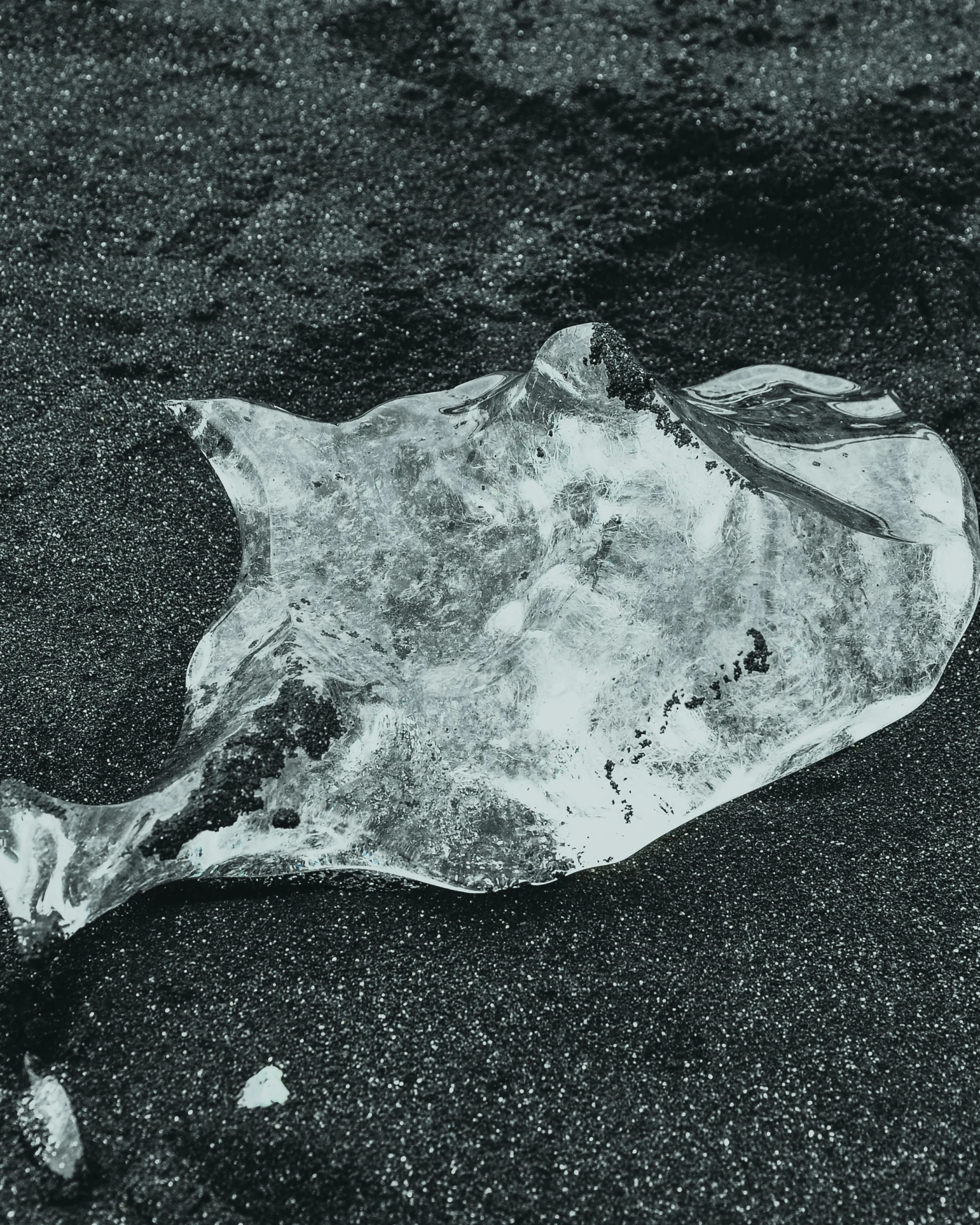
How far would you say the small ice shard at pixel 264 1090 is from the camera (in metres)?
1.62

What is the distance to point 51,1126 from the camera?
62.6 inches

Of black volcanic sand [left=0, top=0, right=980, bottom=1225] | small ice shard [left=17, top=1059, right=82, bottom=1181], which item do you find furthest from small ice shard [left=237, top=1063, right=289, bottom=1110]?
small ice shard [left=17, top=1059, right=82, bottom=1181]

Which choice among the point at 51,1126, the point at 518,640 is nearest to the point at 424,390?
the point at 518,640

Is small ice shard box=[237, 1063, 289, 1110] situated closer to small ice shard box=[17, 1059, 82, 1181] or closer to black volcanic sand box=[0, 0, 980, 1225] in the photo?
black volcanic sand box=[0, 0, 980, 1225]

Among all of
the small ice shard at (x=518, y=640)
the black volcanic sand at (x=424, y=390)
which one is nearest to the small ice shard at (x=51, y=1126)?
the black volcanic sand at (x=424, y=390)

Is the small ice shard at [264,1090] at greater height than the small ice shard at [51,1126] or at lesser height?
greater

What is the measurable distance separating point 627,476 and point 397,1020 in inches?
43.4

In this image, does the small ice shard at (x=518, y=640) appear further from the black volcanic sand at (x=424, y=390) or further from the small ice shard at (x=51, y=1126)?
the small ice shard at (x=51, y=1126)

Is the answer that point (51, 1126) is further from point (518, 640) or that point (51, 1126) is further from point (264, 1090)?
point (518, 640)

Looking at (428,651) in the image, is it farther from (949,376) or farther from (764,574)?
(949,376)

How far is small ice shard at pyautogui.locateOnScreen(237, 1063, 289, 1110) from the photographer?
5.30 ft

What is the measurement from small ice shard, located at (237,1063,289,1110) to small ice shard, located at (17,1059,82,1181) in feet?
0.84

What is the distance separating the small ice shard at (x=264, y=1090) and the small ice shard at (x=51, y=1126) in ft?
0.84

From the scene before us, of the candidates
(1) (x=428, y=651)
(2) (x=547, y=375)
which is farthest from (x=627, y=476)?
(1) (x=428, y=651)
